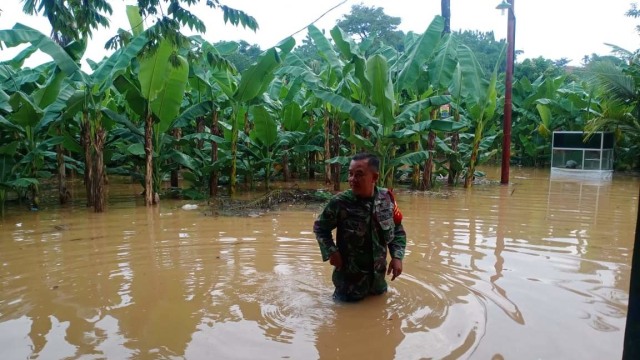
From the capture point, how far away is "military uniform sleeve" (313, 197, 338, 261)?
373 cm

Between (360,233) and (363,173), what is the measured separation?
18.5 inches

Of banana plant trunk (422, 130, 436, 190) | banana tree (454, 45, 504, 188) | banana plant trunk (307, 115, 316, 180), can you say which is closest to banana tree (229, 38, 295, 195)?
banana plant trunk (307, 115, 316, 180)

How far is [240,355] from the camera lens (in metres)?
3.14

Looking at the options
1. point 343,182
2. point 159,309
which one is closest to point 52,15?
point 159,309

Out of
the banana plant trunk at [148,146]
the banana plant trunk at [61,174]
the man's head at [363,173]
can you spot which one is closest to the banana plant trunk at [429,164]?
the banana plant trunk at [148,146]

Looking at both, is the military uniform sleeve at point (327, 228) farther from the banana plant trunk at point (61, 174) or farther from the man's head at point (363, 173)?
the banana plant trunk at point (61, 174)

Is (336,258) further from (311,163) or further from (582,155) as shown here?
(582,155)

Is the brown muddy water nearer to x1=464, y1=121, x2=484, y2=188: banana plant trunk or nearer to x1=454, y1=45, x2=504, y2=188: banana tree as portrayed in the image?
x1=454, y1=45, x2=504, y2=188: banana tree

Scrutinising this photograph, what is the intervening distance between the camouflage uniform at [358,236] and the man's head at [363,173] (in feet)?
0.41

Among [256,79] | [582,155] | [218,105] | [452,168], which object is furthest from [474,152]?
[582,155]

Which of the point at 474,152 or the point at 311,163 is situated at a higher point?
the point at 474,152

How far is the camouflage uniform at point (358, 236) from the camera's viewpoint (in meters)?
3.80

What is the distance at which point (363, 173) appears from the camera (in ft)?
12.1

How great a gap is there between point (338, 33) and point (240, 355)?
743 centimetres
